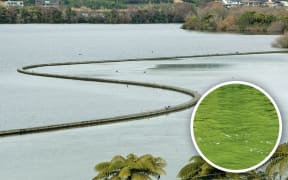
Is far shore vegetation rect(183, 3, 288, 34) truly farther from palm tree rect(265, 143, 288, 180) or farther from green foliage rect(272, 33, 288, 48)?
palm tree rect(265, 143, 288, 180)

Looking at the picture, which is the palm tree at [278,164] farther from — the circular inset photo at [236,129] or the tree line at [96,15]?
the tree line at [96,15]

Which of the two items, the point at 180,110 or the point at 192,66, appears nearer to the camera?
the point at 180,110

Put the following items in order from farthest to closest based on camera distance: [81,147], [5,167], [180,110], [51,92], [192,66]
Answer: [192,66], [51,92], [180,110], [81,147], [5,167]

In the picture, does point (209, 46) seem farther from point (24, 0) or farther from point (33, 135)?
point (24, 0)

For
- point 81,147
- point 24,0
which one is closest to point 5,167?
point 81,147

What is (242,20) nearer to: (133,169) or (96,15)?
(96,15)

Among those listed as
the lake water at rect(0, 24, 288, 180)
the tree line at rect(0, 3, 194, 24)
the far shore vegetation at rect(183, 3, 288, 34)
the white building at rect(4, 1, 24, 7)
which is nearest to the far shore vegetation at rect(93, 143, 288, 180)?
the lake water at rect(0, 24, 288, 180)
